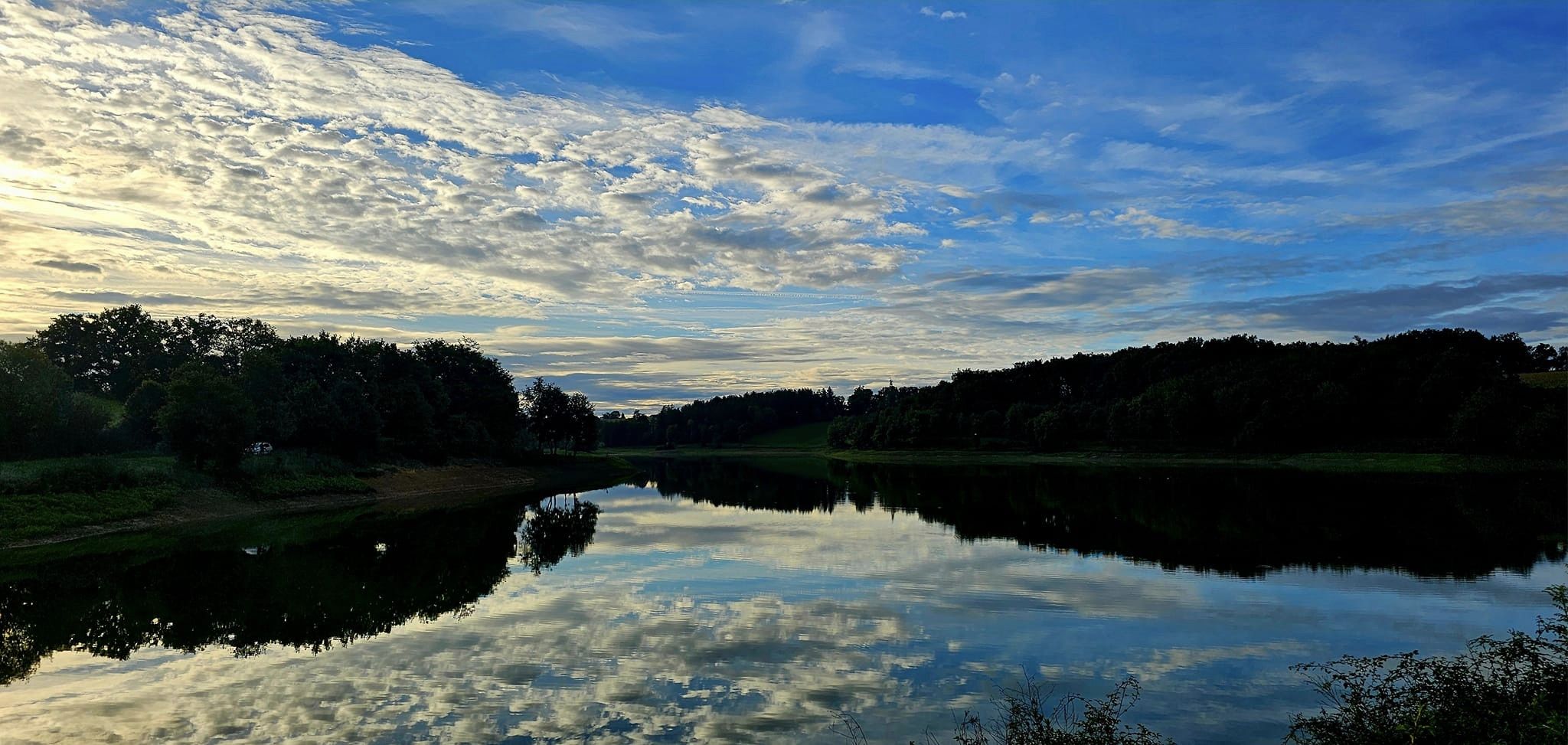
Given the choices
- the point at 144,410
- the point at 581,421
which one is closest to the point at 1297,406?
the point at 581,421

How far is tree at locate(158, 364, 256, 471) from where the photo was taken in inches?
1870

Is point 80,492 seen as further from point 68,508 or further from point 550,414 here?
point 550,414

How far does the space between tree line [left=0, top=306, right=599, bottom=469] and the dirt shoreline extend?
354 cm

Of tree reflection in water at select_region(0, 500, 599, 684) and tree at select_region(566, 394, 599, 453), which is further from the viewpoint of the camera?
tree at select_region(566, 394, 599, 453)

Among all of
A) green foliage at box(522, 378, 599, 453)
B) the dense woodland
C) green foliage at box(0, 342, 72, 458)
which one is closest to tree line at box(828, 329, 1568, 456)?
the dense woodland

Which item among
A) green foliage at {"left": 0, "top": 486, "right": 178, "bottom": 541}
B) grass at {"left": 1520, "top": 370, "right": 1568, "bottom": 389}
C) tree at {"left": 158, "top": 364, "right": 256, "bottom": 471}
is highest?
grass at {"left": 1520, "top": 370, "right": 1568, "bottom": 389}

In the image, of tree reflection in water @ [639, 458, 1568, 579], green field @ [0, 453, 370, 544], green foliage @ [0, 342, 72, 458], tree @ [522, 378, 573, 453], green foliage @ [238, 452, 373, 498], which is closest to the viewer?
tree reflection in water @ [639, 458, 1568, 579]

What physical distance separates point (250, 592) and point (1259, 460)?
3757 inches

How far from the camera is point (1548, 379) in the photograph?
297ft

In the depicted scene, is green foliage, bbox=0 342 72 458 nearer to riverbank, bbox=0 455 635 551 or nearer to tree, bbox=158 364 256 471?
riverbank, bbox=0 455 635 551

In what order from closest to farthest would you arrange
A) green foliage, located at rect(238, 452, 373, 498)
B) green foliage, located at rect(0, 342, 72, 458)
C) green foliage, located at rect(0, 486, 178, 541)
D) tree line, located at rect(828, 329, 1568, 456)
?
green foliage, located at rect(0, 486, 178, 541) → green foliage, located at rect(0, 342, 72, 458) → green foliage, located at rect(238, 452, 373, 498) → tree line, located at rect(828, 329, 1568, 456)

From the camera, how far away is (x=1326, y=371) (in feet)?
336

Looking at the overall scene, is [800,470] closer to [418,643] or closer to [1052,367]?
[1052,367]

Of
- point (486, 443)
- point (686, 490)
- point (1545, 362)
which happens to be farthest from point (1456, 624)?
point (1545, 362)
